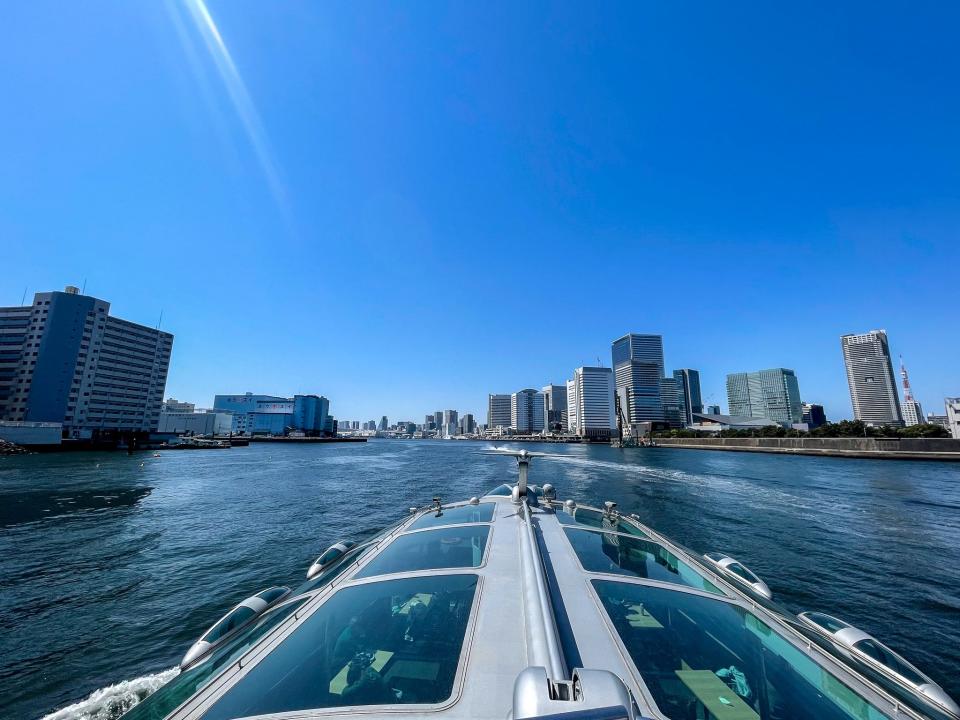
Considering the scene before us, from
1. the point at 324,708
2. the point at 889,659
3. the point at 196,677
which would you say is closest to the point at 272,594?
the point at 196,677

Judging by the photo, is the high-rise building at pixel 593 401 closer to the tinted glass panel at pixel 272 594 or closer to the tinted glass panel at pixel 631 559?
the tinted glass panel at pixel 631 559

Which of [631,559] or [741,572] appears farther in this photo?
[741,572]

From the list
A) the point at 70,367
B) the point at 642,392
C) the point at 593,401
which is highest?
the point at 642,392

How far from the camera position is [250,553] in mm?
13922

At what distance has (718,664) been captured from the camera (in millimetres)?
3164

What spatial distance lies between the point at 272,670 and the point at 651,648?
3.26m

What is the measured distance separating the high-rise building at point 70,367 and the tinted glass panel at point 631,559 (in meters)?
127

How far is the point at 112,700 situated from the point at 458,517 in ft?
21.2

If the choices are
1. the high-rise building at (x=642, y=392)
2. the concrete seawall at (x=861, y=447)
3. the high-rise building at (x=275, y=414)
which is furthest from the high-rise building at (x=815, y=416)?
the high-rise building at (x=275, y=414)

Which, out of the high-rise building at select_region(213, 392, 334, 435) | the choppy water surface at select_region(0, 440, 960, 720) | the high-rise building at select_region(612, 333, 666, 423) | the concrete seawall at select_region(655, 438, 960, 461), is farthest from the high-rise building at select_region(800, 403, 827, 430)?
the high-rise building at select_region(213, 392, 334, 435)

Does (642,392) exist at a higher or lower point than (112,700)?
higher

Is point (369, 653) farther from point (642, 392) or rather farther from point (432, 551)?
point (642, 392)

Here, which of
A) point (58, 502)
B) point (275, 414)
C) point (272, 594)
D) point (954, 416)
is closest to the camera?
point (272, 594)

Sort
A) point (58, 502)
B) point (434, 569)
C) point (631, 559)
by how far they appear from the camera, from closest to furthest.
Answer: point (434, 569) → point (631, 559) → point (58, 502)
